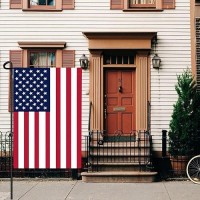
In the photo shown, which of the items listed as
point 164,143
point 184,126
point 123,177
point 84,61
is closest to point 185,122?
point 184,126

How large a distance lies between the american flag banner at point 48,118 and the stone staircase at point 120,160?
2832 millimetres

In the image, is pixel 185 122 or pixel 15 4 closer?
pixel 185 122

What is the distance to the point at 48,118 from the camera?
8.98 metres

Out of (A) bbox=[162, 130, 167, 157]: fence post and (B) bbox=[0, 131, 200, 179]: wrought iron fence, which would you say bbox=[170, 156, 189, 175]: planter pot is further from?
(A) bbox=[162, 130, 167, 157]: fence post

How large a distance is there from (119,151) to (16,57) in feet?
13.6

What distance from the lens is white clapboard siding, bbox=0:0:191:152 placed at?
1308 cm

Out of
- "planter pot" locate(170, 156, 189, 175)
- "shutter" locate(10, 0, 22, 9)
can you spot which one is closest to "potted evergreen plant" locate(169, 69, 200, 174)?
"planter pot" locate(170, 156, 189, 175)

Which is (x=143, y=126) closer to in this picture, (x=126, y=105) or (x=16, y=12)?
(x=126, y=105)

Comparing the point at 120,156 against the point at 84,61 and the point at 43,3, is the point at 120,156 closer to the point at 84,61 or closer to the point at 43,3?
the point at 84,61

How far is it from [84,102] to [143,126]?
189cm

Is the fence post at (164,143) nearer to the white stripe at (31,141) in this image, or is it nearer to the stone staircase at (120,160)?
the stone staircase at (120,160)

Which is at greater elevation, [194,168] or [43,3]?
[43,3]

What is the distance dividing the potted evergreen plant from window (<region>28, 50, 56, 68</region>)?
391 centimetres

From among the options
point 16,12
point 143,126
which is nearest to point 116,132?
point 143,126
